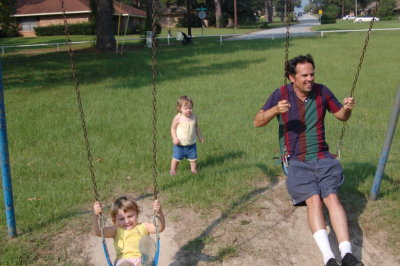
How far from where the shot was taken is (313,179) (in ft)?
12.1

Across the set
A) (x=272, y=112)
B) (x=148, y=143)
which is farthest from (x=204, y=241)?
(x=148, y=143)

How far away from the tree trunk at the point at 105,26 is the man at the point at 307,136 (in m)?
18.3

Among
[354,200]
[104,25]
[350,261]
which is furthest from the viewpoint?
[104,25]

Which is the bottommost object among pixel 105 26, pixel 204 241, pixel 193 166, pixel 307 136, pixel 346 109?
pixel 204 241

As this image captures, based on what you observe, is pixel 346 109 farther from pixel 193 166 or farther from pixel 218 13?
pixel 218 13

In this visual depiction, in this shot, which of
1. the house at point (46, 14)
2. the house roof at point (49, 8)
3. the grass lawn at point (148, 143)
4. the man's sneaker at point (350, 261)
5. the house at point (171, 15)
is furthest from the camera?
the house at point (171, 15)

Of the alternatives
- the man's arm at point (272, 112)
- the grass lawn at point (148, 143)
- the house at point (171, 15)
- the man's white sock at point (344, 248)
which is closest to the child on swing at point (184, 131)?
the grass lawn at point (148, 143)

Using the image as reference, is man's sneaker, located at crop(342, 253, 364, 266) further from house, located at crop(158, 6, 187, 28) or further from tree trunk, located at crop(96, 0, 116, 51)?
house, located at crop(158, 6, 187, 28)

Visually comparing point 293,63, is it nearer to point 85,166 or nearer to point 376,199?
point 376,199

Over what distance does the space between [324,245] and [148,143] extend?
13.1ft

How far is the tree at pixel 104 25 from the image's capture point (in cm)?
2059

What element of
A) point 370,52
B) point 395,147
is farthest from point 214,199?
point 370,52

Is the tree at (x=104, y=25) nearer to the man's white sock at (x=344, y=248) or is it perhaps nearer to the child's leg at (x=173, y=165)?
the child's leg at (x=173, y=165)

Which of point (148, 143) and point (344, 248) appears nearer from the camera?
point (344, 248)
